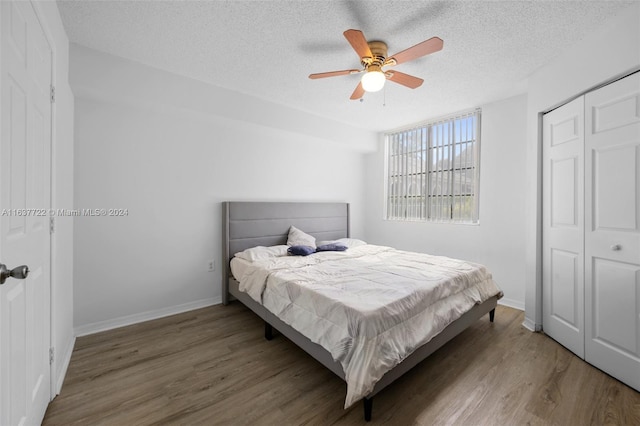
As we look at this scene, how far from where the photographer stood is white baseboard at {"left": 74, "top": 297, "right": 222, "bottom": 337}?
8.89 ft

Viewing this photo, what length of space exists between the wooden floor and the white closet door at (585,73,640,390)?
266 millimetres

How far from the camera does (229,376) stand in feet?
6.84

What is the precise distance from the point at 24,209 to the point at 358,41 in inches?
85.4

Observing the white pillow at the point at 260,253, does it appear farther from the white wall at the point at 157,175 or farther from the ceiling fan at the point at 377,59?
the ceiling fan at the point at 377,59

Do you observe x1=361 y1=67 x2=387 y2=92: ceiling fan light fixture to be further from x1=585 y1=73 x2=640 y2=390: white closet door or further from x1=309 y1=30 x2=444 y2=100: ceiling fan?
x1=585 y1=73 x2=640 y2=390: white closet door

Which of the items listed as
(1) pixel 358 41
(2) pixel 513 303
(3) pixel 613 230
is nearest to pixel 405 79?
(1) pixel 358 41

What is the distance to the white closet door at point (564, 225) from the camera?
2.37 metres

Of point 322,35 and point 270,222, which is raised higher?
point 322,35

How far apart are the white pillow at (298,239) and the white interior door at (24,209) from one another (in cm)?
260

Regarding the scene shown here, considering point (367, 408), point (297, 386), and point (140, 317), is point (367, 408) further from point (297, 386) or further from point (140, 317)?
point (140, 317)

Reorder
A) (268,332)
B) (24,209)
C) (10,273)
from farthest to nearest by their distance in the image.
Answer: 1. (268,332)
2. (24,209)
3. (10,273)

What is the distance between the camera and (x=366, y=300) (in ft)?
6.40

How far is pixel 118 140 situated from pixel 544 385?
14.6 feet

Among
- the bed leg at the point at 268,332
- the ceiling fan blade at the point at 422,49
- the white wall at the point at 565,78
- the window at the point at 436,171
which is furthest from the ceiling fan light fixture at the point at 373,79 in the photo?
the bed leg at the point at 268,332
